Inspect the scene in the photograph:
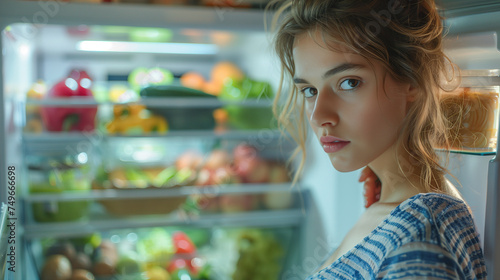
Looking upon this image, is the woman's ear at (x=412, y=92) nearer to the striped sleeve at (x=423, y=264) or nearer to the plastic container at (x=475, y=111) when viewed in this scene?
the plastic container at (x=475, y=111)

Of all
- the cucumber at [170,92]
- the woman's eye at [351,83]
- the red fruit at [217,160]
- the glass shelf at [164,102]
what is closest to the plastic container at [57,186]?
the glass shelf at [164,102]

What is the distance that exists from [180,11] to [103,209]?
0.81 m

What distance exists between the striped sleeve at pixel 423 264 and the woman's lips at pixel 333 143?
192 mm

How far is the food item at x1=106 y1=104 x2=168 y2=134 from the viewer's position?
169cm

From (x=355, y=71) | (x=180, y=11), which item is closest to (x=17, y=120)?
(x=180, y=11)

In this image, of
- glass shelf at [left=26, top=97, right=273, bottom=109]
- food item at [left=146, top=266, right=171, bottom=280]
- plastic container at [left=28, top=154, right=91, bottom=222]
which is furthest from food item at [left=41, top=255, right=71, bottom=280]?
glass shelf at [left=26, top=97, right=273, bottom=109]

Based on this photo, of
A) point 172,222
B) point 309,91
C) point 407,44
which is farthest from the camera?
point 172,222

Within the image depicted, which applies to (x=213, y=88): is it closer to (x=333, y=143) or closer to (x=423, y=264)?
(x=333, y=143)

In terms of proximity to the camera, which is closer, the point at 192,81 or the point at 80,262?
the point at 80,262

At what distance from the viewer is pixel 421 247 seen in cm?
56

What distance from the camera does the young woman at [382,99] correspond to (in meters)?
0.65

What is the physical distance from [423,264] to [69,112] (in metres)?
1.45

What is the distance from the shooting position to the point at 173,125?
1.76 m

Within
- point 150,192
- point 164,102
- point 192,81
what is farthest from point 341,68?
point 192,81
